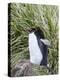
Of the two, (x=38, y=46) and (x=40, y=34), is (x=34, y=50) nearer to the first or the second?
(x=38, y=46)

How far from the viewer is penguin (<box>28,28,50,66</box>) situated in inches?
75.9

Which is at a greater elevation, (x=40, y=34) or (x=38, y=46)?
(x=40, y=34)

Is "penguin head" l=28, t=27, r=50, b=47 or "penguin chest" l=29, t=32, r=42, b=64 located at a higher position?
"penguin head" l=28, t=27, r=50, b=47

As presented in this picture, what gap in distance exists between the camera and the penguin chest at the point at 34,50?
1.93 metres

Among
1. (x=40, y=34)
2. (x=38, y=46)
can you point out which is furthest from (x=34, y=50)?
(x=40, y=34)

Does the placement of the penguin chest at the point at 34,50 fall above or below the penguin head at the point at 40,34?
below

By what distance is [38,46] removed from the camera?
194 cm

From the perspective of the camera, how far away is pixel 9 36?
187cm

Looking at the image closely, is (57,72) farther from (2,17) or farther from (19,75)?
(2,17)

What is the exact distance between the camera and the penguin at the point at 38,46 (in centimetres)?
193

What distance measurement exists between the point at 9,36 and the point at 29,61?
27 centimetres

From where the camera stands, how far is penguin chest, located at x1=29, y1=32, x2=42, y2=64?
193cm

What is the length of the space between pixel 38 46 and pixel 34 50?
0.05m

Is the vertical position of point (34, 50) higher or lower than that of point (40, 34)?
lower
